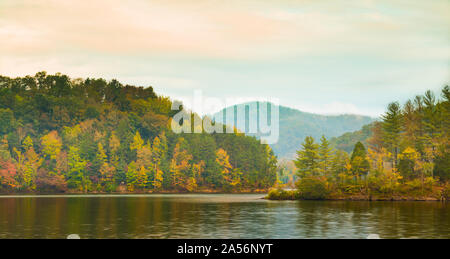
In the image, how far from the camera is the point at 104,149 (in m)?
135

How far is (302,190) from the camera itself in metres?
85.3

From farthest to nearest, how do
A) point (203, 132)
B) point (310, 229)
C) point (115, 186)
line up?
point (203, 132), point (115, 186), point (310, 229)

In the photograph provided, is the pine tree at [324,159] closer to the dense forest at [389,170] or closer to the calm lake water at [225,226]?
the dense forest at [389,170]

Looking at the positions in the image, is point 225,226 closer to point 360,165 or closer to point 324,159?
point 324,159

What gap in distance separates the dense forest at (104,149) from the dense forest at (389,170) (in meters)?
51.4

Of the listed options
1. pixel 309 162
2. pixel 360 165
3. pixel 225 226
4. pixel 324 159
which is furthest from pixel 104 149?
pixel 225 226

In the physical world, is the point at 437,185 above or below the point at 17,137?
below

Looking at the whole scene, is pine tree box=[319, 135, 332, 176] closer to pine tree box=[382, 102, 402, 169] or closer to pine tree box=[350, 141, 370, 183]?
pine tree box=[350, 141, 370, 183]

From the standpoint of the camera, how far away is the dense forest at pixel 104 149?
419 feet

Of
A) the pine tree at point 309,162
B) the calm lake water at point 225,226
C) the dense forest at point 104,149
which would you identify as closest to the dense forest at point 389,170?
the pine tree at point 309,162

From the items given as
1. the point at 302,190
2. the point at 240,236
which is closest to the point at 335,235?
the point at 240,236

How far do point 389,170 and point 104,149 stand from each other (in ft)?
257

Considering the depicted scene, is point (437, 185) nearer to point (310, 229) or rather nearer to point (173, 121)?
point (310, 229)
